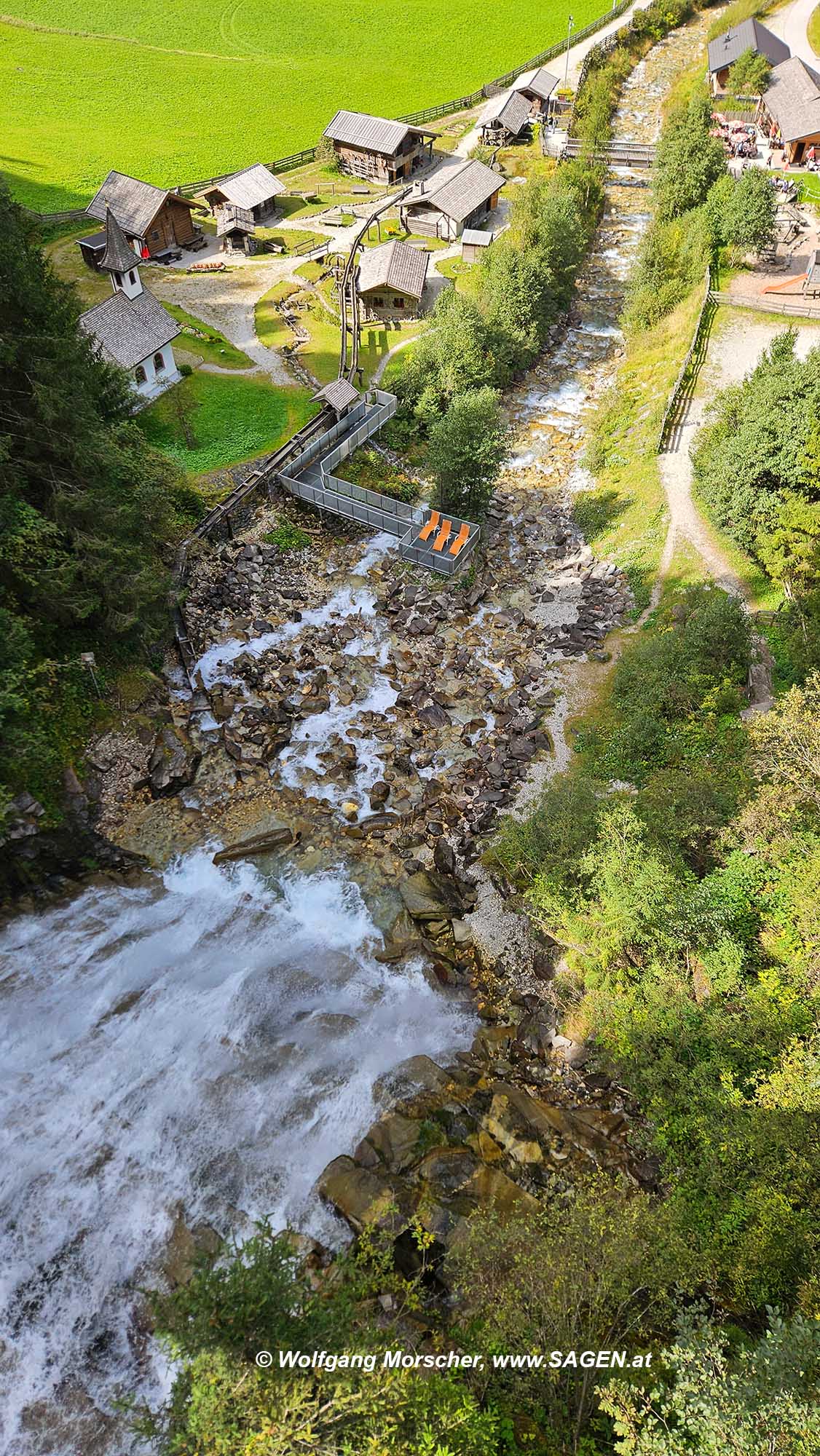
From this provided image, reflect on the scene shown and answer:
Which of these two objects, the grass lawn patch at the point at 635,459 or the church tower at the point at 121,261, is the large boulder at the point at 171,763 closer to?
the grass lawn patch at the point at 635,459

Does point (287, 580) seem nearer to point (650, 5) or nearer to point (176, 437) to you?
point (176, 437)

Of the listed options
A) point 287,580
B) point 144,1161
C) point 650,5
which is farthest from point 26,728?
point 650,5

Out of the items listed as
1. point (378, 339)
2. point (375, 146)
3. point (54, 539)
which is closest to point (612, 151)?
point (375, 146)

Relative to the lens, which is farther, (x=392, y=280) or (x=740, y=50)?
(x=740, y=50)

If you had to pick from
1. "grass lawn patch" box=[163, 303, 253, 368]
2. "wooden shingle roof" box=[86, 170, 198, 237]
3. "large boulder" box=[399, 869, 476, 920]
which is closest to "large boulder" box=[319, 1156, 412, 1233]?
"large boulder" box=[399, 869, 476, 920]

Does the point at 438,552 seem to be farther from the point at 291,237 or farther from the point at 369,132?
the point at 369,132

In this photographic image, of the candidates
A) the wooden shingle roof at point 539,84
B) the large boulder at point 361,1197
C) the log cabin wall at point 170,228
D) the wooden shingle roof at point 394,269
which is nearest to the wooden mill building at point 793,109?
the wooden shingle roof at point 539,84
